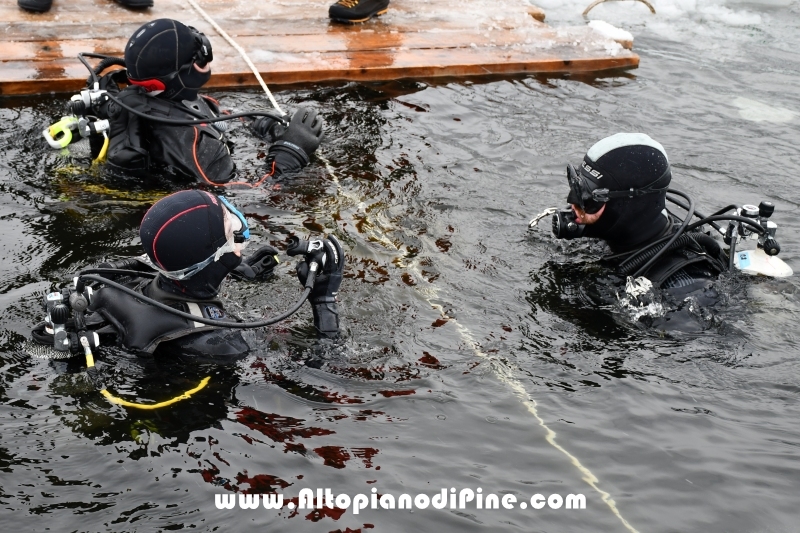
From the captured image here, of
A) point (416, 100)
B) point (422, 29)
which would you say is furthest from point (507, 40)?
point (416, 100)

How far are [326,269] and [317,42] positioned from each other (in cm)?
461

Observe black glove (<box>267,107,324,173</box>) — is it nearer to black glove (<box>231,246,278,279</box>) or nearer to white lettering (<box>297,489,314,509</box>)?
black glove (<box>231,246,278,279</box>)

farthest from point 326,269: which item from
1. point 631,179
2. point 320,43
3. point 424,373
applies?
point 320,43

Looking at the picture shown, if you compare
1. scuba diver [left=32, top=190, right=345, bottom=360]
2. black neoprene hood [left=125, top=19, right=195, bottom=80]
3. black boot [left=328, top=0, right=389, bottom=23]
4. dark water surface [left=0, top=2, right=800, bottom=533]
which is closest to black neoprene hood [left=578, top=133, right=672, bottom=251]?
dark water surface [left=0, top=2, right=800, bottom=533]

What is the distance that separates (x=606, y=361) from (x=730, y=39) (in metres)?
6.27

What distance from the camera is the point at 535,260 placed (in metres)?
5.10

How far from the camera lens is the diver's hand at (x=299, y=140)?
568cm

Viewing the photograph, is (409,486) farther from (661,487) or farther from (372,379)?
(661,487)

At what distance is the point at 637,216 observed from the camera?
14.8ft

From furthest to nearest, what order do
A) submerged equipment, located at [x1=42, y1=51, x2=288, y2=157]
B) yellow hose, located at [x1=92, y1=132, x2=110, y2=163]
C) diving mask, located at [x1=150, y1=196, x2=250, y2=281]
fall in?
yellow hose, located at [x1=92, y1=132, x2=110, y2=163], submerged equipment, located at [x1=42, y1=51, x2=288, y2=157], diving mask, located at [x1=150, y1=196, x2=250, y2=281]

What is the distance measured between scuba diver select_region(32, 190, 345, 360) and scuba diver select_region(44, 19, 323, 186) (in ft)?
5.46

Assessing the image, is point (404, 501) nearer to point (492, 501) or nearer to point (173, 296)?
point (492, 501)

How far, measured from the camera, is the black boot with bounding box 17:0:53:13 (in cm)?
771

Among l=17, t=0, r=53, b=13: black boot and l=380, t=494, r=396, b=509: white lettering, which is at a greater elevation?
l=17, t=0, r=53, b=13: black boot
